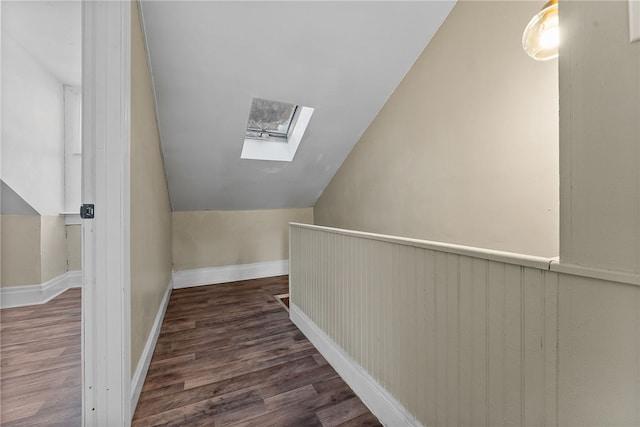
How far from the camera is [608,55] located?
526 mm

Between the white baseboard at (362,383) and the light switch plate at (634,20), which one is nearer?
the light switch plate at (634,20)

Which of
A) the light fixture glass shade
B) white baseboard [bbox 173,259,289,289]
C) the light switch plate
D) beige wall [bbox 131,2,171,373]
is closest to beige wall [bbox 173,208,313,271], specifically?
white baseboard [bbox 173,259,289,289]

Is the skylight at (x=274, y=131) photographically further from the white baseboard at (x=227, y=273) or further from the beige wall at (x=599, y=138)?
the beige wall at (x=599, y=138)

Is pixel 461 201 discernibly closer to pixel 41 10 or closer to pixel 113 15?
pixel 113 15

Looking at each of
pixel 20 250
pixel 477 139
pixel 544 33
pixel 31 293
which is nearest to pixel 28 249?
pixel 20 250

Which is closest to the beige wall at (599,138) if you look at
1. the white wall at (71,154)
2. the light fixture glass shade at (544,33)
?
the light fixture glass shade at (544,33)

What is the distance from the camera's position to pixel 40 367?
1.62 meters

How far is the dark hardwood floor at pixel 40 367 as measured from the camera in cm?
127

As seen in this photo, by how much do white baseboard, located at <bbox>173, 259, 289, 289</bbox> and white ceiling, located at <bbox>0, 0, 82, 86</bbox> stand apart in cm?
244

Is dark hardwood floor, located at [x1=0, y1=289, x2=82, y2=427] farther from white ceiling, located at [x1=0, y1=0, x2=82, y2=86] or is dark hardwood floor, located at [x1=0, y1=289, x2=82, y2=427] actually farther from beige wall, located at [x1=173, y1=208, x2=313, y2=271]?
white ceiling, located at [x1=0, y1=0, x2=82, y2=86]

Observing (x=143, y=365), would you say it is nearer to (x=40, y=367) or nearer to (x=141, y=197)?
(x=40, y=367)

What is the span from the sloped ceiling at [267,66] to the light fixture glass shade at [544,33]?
3.00 ft

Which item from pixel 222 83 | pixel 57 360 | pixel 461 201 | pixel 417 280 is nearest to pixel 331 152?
pixel 222 83

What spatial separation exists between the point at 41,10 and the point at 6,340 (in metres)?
2.38
